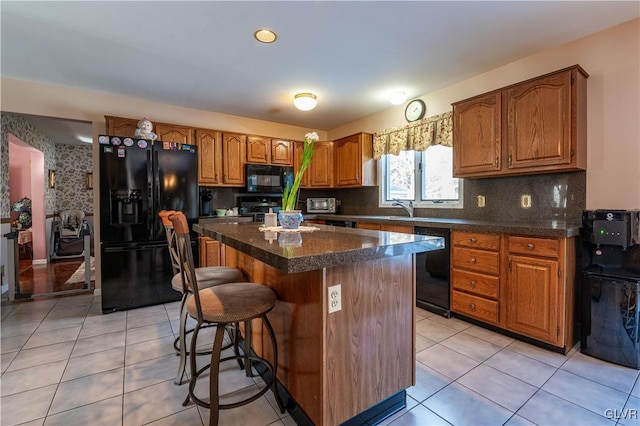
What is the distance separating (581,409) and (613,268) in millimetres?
1064

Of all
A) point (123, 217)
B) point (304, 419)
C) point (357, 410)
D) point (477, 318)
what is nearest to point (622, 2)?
point (477, 318)

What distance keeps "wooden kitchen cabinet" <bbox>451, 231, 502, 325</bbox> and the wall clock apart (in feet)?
5.80

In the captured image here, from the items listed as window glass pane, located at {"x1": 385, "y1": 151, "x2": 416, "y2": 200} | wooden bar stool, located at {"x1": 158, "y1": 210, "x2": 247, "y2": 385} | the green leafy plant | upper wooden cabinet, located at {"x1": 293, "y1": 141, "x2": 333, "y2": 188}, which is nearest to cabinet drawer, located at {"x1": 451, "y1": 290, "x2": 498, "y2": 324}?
window glass pane, located at {"x1": 385, "y1": 151, "x2": 416, "y2": 200}

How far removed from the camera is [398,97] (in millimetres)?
3666

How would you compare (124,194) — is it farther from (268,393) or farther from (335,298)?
(335,298)

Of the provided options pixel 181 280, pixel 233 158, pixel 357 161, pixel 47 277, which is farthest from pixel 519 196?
pixel 47 277

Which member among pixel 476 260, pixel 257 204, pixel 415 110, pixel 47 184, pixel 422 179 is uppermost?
pixel 415 110

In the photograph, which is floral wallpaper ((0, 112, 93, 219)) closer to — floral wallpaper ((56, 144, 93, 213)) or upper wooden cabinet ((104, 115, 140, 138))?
floral wallpaper ((56, 144, 93, 213))

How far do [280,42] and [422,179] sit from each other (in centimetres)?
239

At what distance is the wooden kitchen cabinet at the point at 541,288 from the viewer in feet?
6.91

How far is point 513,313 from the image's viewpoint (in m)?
2.36

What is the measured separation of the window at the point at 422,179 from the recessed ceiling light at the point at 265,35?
2.30m

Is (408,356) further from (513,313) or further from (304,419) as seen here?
(513,313)

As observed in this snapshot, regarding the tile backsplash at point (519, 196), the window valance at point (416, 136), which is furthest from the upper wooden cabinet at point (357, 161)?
the tile backsplash at point (519, 196)
